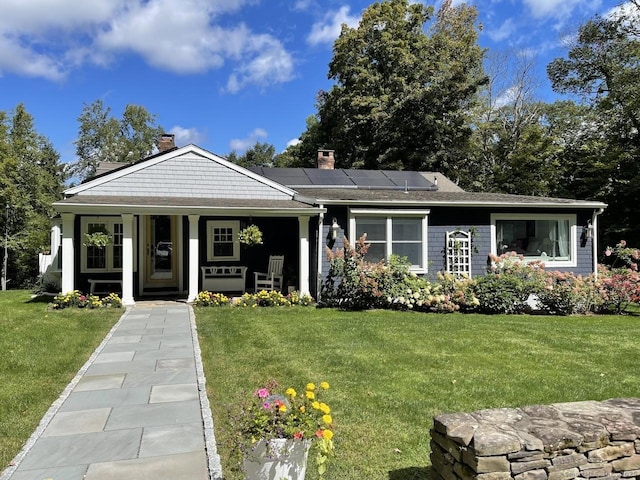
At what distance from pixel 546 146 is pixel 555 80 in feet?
11.4

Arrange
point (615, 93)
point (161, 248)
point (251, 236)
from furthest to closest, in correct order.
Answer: point (615, 93) < point (161, 248) < point (251, 236)

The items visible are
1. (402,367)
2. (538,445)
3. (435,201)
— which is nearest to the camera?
(538,445)

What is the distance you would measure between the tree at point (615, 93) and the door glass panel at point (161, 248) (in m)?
18.0

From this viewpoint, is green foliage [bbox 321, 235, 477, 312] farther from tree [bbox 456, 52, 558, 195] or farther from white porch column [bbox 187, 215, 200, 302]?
tree [bbox 456, 52, 558, 195]

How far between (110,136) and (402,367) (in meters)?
39.0

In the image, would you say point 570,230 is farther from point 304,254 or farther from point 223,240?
point 223,240

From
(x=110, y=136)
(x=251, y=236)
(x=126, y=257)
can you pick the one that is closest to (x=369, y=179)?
(x=251, y=236)

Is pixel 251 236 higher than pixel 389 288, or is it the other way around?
pixel 251 236

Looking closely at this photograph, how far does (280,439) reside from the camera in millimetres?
2695

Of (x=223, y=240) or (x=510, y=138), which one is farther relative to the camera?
(x=510, y=138)

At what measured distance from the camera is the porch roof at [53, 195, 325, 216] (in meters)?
10.1

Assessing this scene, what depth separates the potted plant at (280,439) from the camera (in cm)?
268

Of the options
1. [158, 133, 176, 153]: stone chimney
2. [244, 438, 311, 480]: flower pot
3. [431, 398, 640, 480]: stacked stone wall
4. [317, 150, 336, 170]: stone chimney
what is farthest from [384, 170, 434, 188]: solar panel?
[244, 438, 311, 480]: flower pot

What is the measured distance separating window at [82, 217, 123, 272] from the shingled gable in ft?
3.61
